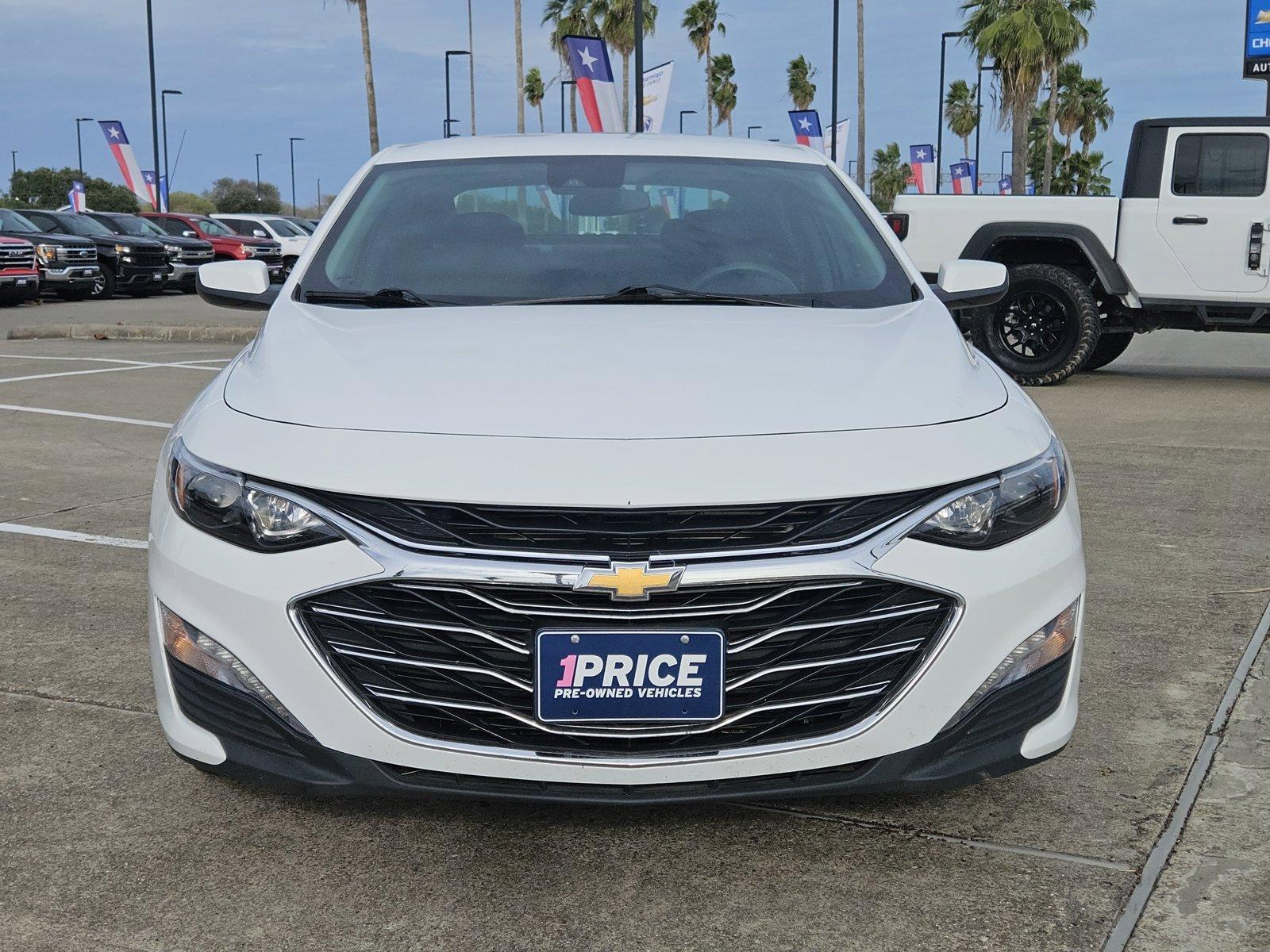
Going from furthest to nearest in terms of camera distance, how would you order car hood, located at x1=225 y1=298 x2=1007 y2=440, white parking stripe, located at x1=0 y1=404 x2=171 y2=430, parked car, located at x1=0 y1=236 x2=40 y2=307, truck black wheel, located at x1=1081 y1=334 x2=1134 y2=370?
1. parked car, located at x1=0 y1=236 x2=40 y2=307
2. truck black wheel, located at x1=1081 y1=334 x2=1134 y2=370
3. white parking stripe, located at x1=0 y1=404 x2=171 y2=430
4. car hood, located at x1=225 y1=298 x2=1007 y2=440

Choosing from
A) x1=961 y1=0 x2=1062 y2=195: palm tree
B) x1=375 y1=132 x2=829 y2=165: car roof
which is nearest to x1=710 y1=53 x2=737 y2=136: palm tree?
x1=961 y1=0 x2=1062 y2=195: palm tree

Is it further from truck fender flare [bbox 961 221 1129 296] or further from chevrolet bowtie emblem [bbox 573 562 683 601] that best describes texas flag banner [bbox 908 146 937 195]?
chevrolet bowtie emblem [bbox 573 562 683 601]

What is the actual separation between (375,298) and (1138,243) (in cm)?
871

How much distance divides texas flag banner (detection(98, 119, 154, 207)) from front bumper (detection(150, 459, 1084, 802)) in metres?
42.0

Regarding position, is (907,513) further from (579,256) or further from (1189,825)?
(579,256)

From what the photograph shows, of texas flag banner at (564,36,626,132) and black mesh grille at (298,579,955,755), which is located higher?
texas flag banner at (564,36,626,132)

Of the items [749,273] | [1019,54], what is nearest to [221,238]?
[1019,54]

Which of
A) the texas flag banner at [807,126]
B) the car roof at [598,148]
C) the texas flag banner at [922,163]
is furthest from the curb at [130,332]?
the texas flag banner at [922,163]

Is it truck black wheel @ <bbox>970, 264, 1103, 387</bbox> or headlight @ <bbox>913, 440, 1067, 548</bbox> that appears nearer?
headlight @ <bbox>913, 440, 1067, 548</bbox>

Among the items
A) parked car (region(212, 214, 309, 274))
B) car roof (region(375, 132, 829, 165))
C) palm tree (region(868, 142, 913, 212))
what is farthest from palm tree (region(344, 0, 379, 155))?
palm tree (region(868, 142, 913, 212))

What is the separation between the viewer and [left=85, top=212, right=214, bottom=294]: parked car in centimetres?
2759

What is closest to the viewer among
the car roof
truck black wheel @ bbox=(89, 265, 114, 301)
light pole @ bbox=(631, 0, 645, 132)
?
the car roof

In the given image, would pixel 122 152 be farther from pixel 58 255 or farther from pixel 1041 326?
pixel 1041 326

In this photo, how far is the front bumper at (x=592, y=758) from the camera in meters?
2.42
